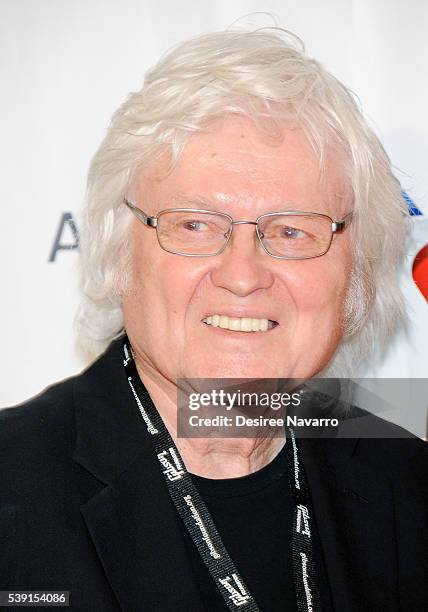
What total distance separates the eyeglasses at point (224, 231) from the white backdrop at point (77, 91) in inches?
23.5

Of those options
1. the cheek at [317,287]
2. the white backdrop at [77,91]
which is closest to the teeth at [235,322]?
the cheek at [317,287]

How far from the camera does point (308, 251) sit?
1853 mm

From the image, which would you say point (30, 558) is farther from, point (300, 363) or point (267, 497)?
point (300, 363)

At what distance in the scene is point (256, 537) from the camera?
6.05 feet

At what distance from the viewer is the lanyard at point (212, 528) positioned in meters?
1.72

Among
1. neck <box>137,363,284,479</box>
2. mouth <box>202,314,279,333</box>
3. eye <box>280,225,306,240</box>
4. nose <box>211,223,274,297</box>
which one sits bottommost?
neck <box>137,363,284,479</box>

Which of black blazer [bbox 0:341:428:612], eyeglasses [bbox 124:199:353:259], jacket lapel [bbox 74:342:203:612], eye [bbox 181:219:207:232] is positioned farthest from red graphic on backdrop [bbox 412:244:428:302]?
jacket lapel [bbox 74:342:203:612]

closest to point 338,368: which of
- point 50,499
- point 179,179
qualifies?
point 179,179

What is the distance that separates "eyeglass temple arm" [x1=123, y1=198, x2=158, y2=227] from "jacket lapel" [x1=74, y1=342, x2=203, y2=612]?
38 centimetres

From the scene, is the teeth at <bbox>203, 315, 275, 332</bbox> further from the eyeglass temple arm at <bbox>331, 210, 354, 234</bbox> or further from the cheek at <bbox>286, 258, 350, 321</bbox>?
the eyeglass temple arm at <bbox>331, 210, 354, 234</bbox>

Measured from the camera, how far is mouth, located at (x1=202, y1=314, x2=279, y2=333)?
1.81m

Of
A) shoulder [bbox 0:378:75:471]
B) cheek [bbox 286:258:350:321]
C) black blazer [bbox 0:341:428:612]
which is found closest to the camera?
black blazer [bbox 0:341:428:612]

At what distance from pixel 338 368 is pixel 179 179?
0.89 meters

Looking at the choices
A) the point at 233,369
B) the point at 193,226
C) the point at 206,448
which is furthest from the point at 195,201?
the point at 206,448
